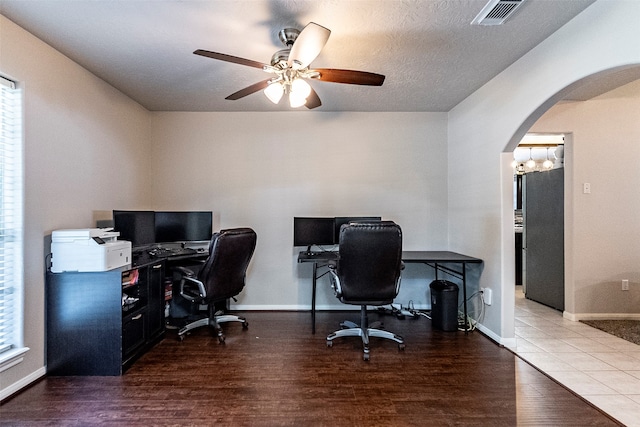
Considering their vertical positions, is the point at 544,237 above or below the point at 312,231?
below

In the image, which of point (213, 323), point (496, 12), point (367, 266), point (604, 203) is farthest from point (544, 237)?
point (213, 323)

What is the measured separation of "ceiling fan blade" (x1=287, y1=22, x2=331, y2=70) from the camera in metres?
1.76

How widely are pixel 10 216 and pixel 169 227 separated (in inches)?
60.9

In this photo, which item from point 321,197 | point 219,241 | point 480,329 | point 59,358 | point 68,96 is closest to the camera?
point 59,358

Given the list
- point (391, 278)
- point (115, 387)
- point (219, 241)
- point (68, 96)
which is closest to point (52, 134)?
point (68, 96)

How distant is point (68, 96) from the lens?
8.74 feet

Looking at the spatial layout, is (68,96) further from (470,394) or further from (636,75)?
(636,75)

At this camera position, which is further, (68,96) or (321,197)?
→ (321,197)

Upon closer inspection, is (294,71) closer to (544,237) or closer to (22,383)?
(22,383)

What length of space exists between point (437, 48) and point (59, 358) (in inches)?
152

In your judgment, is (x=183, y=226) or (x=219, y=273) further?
(x=183, y=226)

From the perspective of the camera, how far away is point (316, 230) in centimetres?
384

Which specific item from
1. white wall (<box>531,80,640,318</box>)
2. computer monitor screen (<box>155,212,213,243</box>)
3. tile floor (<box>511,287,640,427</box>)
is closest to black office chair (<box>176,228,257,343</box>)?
computer monitor screen (<box>155,212,213,243</box>)

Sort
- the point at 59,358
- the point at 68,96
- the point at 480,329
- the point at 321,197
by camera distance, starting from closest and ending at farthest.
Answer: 1. the point at 59,358
2. the point at 68,96
3. the point at 480,329
4. the point at 321,197
